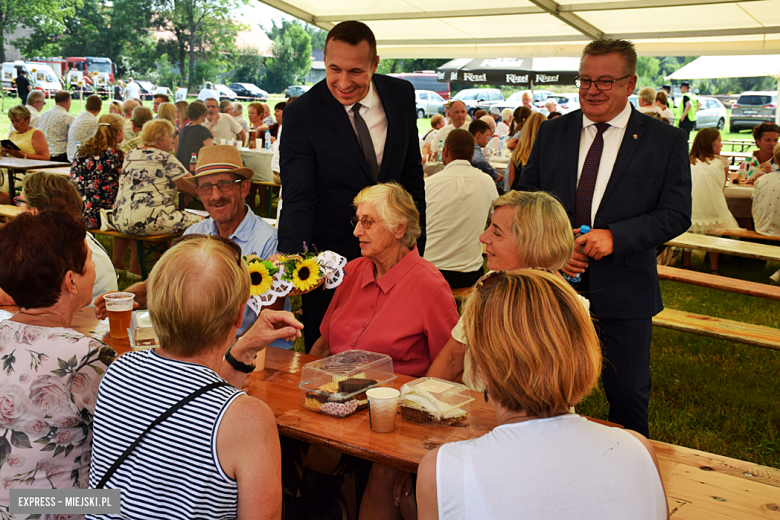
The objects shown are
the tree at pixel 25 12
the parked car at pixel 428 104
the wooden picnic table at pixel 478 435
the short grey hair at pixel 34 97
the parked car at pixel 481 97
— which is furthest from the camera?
the parked car at pixel 428 104

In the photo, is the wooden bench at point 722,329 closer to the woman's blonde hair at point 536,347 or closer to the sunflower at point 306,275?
the sunflower at point 306,275

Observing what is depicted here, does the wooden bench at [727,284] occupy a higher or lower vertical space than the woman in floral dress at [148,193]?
lower

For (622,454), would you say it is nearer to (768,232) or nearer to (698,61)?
(768,232)

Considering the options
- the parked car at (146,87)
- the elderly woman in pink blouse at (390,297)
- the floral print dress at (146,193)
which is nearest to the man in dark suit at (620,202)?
the elderly woman in pink blouse at (390,297)

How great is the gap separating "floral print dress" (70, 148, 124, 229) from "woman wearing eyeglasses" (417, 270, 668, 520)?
19.7ft

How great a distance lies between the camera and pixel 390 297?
8.20ft

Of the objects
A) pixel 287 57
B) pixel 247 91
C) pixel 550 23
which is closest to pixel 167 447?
pixel 550 23

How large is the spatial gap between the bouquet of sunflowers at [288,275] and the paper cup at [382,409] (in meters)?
0.51

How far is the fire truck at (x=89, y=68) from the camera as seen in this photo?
80.5 ft

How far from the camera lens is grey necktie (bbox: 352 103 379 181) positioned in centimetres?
286

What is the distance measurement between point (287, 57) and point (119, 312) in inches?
1346

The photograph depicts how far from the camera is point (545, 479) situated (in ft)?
3.73

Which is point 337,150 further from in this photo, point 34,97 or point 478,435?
point 34,97

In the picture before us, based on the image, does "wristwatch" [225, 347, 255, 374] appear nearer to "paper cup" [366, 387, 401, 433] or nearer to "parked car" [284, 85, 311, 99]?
"paper cup" [366, 387, 401, 433]
